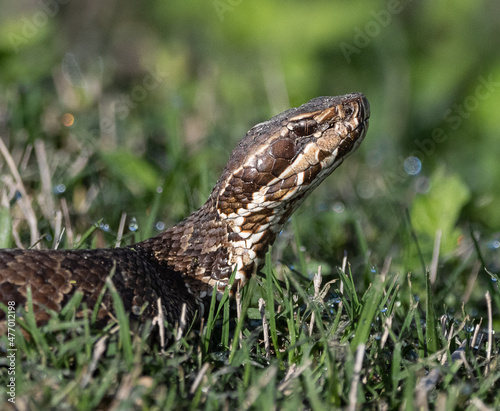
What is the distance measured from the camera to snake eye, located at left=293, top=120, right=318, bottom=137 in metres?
4.17

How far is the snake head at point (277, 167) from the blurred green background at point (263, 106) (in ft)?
2.60

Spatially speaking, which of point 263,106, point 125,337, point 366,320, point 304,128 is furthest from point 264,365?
point 263,106

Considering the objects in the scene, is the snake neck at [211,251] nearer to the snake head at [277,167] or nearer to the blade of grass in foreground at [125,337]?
the snake head at [277,167]

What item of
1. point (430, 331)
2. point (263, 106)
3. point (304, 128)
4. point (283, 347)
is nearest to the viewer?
point (430, 331)

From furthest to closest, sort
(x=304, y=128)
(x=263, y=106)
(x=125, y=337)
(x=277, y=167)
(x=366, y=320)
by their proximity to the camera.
Answer: (x=263, y=106) → (x=304, y=128) → (x=277, y=167) → (x=366, y=320) → (x=125, y=337)

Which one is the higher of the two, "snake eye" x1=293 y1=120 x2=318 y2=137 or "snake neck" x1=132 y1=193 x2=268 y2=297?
"snake eye" x1=293 y1=120 x2=318 y2=137

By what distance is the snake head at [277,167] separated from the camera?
407cm

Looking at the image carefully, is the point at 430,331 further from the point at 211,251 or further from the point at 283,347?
the point at 211,251

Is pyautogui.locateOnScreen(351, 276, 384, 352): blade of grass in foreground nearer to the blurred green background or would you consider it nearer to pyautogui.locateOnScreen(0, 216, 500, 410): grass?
pyautogui.locateOnScreen(0, 216, 500, 410): grass

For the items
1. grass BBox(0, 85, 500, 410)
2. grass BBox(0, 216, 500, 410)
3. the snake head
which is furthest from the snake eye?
grass BBox(0, 216, 500, 410)

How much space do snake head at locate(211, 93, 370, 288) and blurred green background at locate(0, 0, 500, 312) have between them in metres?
0.79

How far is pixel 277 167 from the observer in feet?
13.3

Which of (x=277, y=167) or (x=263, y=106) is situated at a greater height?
(x=263, y=106)

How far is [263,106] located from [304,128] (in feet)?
18.0
